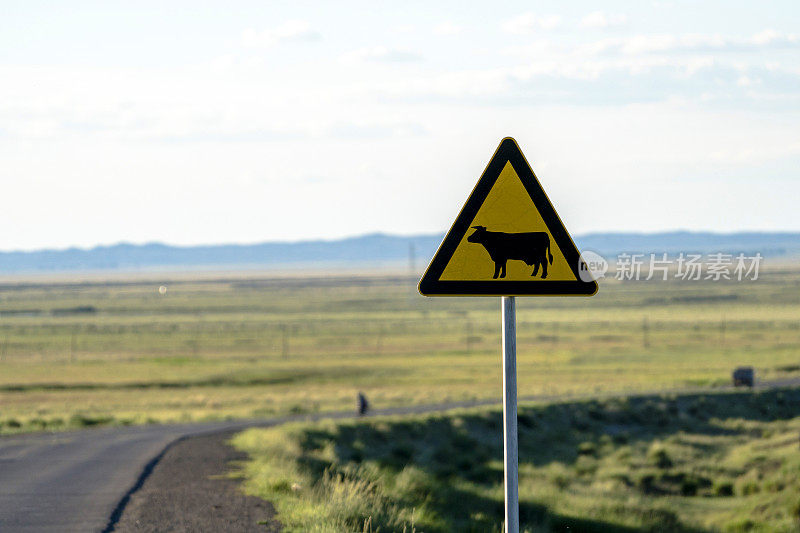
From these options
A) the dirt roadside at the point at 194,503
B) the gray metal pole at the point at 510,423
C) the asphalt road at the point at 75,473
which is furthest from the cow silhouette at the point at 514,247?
the asphalt road at the point at 75,473

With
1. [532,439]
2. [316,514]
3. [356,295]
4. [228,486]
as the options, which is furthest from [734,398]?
[356,295]

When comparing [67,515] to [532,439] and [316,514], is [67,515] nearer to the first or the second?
[316,514]

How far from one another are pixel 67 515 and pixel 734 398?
3126 cm

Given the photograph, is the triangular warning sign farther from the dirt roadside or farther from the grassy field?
the grassy field

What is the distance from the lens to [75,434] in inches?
929

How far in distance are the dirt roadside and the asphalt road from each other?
0.76 feet

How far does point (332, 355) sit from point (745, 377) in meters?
41.5

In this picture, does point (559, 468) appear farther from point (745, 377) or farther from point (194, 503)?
point (745, 377)

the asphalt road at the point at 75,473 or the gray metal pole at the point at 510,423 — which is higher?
the gray metal pole at the point at 510,423

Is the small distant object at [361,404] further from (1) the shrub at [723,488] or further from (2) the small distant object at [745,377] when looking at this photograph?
(2) the small distant object at [745,377]

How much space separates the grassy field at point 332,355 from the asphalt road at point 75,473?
5014mm

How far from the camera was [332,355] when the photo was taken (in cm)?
7750

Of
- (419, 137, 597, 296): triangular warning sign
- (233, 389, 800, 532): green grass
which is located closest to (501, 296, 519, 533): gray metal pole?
(419, 137, 597, 296): triangular warning sign

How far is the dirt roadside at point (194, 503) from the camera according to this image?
10.6 metres
